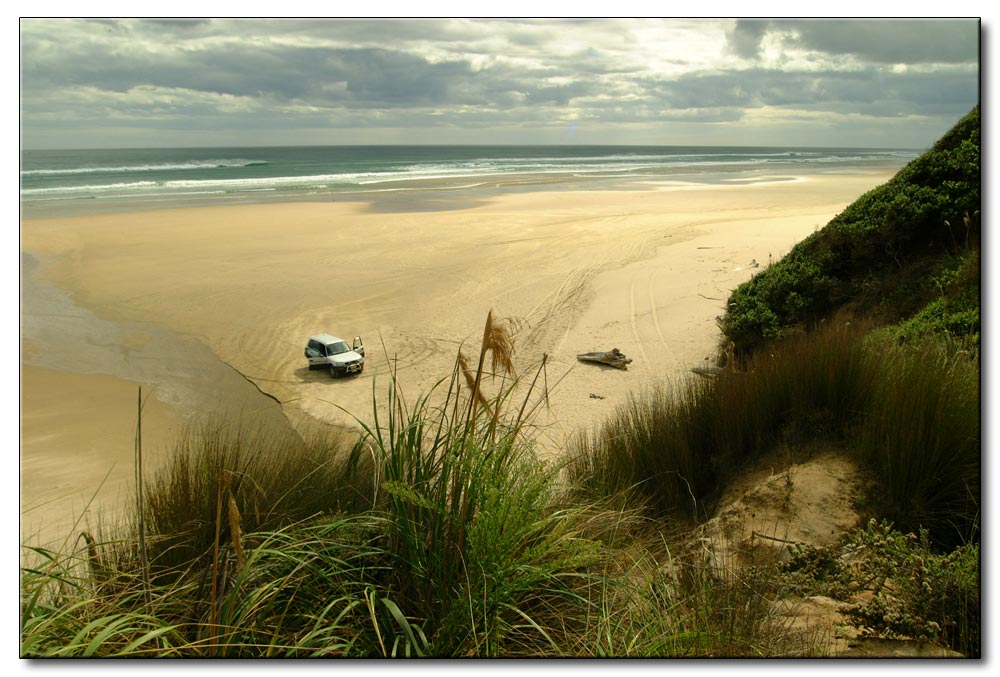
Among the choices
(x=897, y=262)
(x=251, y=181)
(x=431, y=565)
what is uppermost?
(x=251, y=181)

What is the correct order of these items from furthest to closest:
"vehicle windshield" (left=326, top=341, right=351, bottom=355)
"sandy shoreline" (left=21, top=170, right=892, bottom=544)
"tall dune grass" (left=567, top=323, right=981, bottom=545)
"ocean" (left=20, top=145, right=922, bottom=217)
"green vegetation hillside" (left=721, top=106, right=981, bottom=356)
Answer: "ocean" (left=20, top=145, right=922, bottom=217) < "vehicle windshield" (left=326, top=341, right=351, bottom=355) < "sandy shoreline" (left=21, top=170, right=892, bottom=544) < "green vegetation hillside" (left=721, top=106, right=981, bottom=356) < "tall dune grass" (left=567, top=323, right=981, bottom=545)

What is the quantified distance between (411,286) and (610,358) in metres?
6.26

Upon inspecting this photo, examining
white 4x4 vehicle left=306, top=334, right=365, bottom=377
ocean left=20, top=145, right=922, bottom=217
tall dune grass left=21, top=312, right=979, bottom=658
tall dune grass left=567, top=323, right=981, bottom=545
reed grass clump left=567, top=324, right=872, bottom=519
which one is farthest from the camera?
ocean left=20, top=145, right=922, bottom=217

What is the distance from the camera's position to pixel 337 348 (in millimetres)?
8977

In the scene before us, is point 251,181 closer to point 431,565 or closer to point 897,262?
point 897,262

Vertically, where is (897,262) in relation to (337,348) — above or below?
above

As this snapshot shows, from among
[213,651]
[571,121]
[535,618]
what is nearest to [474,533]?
[535,618]

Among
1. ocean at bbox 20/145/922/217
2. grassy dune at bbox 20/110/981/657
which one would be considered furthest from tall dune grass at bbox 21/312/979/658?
ocean at bbox 20/145/922/217

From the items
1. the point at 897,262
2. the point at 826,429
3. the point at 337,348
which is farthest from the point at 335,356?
the point at 897,262

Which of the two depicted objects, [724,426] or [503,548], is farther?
[724,426]

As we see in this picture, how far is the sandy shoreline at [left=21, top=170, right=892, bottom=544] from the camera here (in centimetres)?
848

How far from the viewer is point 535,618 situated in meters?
2.86

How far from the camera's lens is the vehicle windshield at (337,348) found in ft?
29.3

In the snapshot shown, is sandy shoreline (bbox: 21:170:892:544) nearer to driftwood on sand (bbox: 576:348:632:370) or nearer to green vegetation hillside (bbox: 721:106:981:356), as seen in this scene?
driftwood on sand (bbox: 576:348:632:370)
